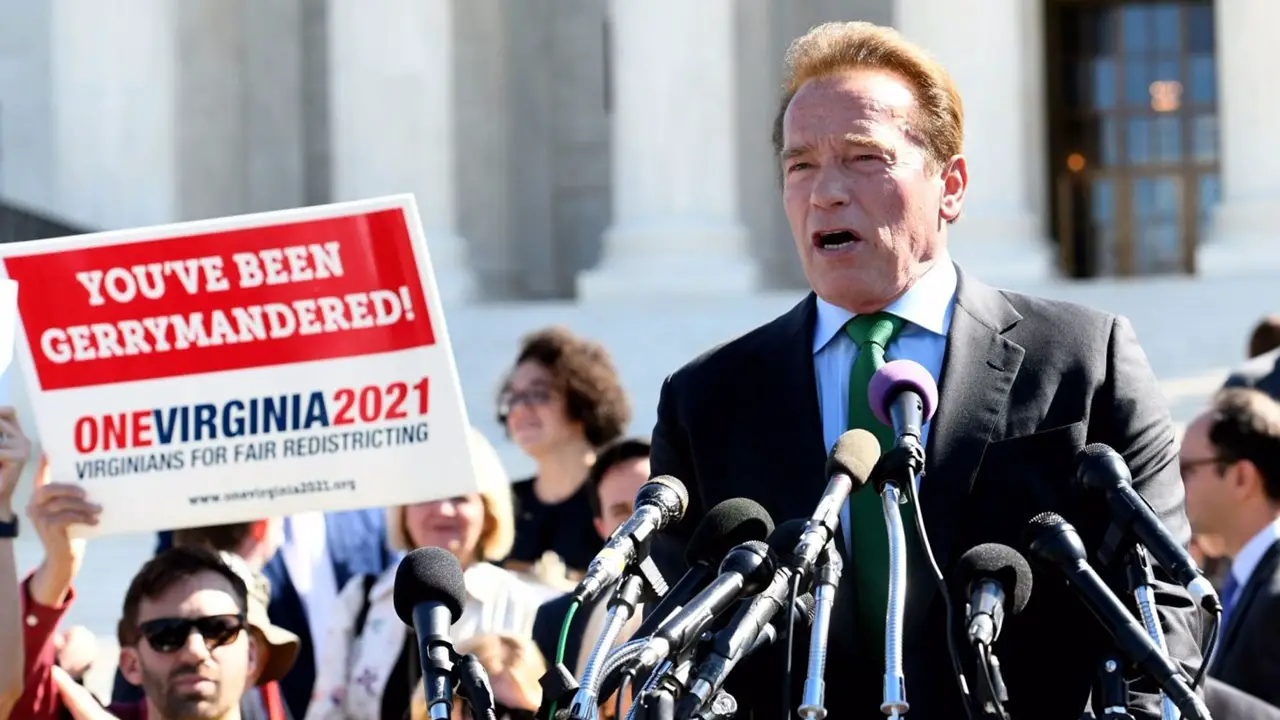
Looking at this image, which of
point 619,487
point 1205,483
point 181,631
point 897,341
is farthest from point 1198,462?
point 181,631

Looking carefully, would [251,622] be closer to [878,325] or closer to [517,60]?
[878,325]

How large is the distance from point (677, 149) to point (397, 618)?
19.2 metres

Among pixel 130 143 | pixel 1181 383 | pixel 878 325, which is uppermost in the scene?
pixel 130 143

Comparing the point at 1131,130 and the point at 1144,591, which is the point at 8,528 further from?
the point at 1131,130

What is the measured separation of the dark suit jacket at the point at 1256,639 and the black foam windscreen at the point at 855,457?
3497mm

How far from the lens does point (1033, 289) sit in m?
24.8

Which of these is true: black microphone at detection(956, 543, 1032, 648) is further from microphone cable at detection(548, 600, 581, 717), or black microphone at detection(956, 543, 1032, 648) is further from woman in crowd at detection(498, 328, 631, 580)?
woman in crowd at detection(498, 328, 631, 580)

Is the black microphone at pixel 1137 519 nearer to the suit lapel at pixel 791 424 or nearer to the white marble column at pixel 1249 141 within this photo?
the suit lapel at pixel 791 424

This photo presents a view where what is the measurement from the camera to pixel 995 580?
11.1 ft

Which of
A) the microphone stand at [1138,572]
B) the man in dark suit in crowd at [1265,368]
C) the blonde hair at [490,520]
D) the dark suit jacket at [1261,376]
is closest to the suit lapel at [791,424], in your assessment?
the microphone stand at [1138,572]

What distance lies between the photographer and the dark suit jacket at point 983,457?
13.1ft

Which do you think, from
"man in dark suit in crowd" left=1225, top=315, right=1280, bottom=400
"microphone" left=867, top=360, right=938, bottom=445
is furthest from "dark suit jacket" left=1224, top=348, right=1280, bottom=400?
"microphone" left=867, top=360, right=938, bottom=445

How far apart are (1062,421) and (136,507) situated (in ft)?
12.4

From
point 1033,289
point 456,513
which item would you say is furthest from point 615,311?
point 456,513
